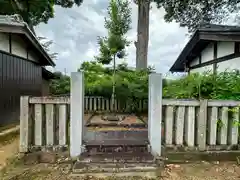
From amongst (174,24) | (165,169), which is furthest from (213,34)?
(174,24)

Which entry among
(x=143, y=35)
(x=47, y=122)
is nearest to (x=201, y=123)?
(x=47, y=122)

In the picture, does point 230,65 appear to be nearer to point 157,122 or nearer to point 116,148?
point 157,122

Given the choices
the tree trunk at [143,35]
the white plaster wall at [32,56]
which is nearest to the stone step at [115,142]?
the white plaster wall at [32,56]

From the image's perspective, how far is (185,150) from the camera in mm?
3793

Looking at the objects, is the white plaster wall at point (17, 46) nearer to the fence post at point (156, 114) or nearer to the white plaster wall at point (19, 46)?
the white plaster wall at point (19, 46)

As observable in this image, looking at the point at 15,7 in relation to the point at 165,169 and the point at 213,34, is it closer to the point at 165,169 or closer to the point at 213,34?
the point at 213,34

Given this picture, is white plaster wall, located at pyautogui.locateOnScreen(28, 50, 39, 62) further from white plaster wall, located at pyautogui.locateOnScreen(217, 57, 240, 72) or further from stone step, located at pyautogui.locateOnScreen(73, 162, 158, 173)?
white plaster wall, located at pyautogui.locateOnScreen(217, 57, 240, 72)

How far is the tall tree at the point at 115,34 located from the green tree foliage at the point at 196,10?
346cm

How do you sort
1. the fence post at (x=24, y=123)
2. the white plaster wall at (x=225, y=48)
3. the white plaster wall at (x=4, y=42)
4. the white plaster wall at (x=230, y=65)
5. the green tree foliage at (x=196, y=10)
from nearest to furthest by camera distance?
the fence post at (x=24, y=123) → the white plaster wall at (x=4, y=42) → the white plaster wall at (x=230, y=65) → the white plaster wall at (x=225, y=48) → the green tree foliage at (x=196, y=10)

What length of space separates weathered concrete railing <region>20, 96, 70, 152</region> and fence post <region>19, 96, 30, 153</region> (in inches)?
0.8

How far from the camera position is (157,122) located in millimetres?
3734

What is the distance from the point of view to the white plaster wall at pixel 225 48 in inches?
267

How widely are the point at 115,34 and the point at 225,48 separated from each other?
13.0 ft

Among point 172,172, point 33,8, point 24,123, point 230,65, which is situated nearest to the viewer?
point 172,172
